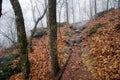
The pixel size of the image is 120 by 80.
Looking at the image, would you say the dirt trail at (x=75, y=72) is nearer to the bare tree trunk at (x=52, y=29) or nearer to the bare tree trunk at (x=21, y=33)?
the bare tree trunk at (x=52, y=29)

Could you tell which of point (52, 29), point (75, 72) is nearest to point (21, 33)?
point (52, 29)

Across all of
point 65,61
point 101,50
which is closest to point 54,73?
point 65,61

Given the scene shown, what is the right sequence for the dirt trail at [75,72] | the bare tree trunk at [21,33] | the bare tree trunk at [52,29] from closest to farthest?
the bare tree trunk at [21,33] → the dirt trail at [75,72] → the bare tree trunk at [52,29]

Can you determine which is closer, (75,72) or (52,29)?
(52,29)

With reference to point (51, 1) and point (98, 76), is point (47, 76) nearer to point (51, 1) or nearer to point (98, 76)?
point (98, 76)

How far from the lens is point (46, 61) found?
11.7 metres

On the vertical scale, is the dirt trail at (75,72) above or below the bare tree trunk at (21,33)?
below

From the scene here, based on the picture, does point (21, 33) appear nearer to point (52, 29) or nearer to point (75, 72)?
point (52, 29)

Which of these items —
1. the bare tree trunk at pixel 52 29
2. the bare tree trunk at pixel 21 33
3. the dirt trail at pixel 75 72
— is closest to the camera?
the bare tree trunk at pixel 21 33

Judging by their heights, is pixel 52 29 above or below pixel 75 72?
above

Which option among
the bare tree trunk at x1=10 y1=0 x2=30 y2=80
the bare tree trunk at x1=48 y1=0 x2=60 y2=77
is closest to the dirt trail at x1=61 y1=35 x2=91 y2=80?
the bare tree trunk at x1=48 y1=0 x2=60 y2=77

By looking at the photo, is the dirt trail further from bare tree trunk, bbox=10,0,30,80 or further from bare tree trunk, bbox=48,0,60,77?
bare tree trunk, bbox=10,0,30,80

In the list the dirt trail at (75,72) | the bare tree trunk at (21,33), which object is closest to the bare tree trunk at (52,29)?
the dirt trail at (75,72)

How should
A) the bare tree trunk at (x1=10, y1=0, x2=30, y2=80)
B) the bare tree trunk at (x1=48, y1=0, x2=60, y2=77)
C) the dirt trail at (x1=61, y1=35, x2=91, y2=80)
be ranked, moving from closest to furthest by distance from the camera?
the bare tree trunk at (x1=10, y1=0, x2=30, y2=80), the dirt trail at (x1=61, y1=35, x2=91, y2=80), the bare tree trunk at (x1=48, y1=0, x2=60, y2=77)
